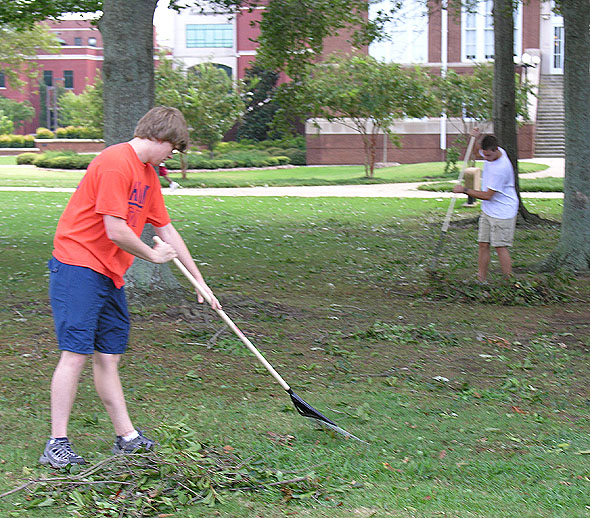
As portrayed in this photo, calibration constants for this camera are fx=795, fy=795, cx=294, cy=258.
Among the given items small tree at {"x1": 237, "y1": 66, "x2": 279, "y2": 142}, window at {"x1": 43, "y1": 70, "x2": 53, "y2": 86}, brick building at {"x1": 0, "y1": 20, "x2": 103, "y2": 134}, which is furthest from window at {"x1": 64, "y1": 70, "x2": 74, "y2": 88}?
small tree at {"x1": 237, "y1": 66, "x2": 279, "y2": 142}

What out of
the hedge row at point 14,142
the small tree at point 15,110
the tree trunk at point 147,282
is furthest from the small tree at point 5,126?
the tree trunk at point 147,282

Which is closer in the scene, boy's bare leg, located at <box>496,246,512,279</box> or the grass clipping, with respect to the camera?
the grass clipping

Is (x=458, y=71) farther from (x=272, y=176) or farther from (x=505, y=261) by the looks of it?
(x=505, y=261)

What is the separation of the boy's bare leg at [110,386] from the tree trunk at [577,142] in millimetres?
6719

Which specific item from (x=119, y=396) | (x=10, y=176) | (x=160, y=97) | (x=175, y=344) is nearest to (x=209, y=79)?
(x=160, y=97)

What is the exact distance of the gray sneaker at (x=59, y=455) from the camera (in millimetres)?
3822

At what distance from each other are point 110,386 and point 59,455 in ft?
1.34

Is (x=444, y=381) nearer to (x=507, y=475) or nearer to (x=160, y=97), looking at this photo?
(x=507, y=475)

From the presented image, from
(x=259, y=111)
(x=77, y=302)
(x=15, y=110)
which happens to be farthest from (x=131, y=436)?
(x=15, y=110)

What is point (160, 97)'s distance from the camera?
85.7ft

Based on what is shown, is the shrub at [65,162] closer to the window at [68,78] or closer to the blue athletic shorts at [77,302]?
the blue athletic shorts at [77,302]

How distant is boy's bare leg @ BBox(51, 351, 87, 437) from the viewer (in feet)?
12.6

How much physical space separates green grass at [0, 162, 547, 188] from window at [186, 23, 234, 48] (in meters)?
19.8

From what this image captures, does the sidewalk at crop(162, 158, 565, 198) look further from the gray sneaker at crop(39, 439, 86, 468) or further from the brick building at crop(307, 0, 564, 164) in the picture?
the gray sneaker at crop(39, 439, 86, 468)
